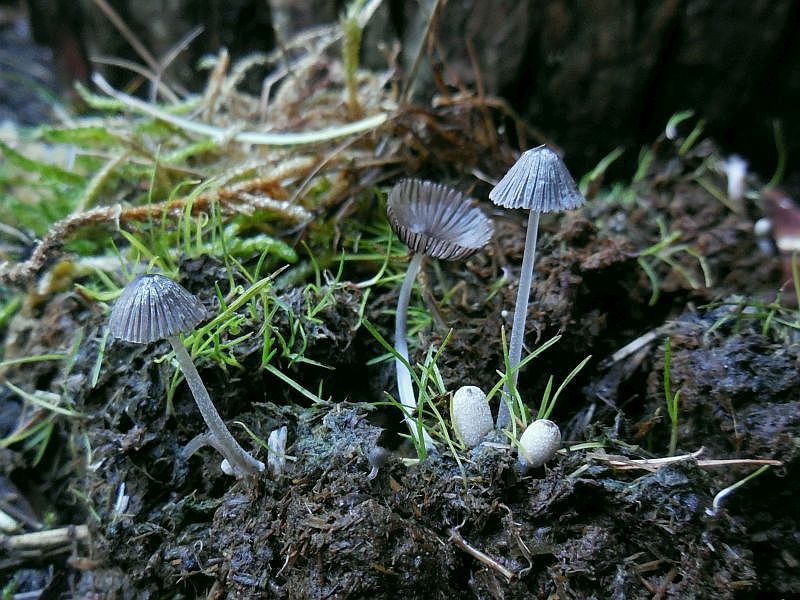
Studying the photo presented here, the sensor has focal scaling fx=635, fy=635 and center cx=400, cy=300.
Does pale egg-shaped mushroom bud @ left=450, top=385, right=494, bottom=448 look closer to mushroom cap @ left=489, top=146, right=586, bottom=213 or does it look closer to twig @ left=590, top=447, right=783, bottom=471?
twig @ left=590, top=447, right=783, bottom=471

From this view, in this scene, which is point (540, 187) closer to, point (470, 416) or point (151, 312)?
point (470, 416)

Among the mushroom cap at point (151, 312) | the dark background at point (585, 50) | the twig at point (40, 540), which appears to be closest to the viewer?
the mushroom cap at point (151, 312)

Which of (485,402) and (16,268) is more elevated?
(16,268)

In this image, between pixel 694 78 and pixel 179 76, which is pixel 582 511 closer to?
pixel 694 78

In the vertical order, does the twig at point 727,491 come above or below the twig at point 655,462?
below

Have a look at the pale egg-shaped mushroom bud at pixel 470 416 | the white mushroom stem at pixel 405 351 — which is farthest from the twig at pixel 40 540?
the pale egg-shaped mushroom bud at pixel 470 416

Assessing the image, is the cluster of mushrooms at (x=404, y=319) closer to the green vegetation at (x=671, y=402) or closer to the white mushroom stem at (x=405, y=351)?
the white mushroom stem at (x=405, y=351)

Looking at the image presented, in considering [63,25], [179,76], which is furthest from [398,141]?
[63,25]
